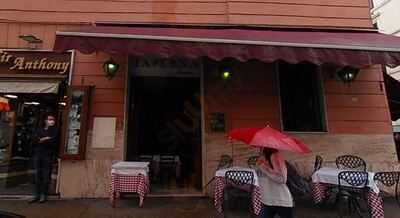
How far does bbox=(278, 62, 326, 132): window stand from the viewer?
859cm

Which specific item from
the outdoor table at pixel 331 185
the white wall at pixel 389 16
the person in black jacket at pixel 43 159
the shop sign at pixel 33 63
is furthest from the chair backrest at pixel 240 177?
the white wall at pixel 389 16

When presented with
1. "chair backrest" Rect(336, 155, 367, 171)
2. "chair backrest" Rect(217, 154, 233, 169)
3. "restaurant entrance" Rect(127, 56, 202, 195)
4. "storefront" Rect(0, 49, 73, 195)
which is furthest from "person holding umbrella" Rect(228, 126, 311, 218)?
"storefront" Rect(0, 49, 73, 195)

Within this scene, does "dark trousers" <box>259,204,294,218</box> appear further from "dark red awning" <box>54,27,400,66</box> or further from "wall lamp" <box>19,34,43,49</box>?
"wall lamp" <box>19,34,43,49</box>

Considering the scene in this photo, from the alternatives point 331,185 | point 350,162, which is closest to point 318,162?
point 350,162

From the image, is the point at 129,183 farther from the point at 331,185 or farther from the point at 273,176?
the point at 331,185

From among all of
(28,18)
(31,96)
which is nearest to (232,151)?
(31,96)

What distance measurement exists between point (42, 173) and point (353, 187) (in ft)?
20.2

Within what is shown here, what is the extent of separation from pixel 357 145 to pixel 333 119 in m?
0.85

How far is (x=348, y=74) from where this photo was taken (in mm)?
8344

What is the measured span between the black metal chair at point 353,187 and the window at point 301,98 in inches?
95.3

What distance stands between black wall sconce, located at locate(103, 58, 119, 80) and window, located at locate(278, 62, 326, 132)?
4135mm

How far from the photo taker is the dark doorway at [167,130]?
28.8 feet

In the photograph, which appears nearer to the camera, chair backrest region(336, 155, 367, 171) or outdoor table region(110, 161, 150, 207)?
outdoor table region(110, 161, 150, 207)

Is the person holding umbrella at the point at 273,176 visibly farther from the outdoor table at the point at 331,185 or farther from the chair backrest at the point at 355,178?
the outdoor table at the point at 331,185
